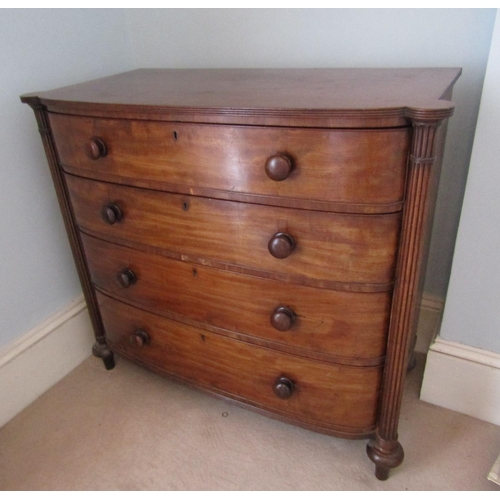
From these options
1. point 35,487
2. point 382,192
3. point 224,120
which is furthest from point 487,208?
point 35,487

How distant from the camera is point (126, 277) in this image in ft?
3.99

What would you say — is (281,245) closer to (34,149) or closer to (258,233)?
(258,233)

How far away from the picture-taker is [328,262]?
917 mm

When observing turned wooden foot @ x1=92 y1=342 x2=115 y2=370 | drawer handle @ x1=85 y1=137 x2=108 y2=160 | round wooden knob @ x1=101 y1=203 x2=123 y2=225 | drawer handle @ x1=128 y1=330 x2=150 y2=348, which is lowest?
turned wooden foot @ x1=92 y1=342 x2=115 y2=370

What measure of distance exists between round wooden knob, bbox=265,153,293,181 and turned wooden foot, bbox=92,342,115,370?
3.23ft

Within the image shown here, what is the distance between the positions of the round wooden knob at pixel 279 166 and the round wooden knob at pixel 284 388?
0.52 m

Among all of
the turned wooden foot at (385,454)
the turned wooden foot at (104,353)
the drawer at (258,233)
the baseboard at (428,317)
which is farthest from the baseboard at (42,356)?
the baseboard at (428,317)

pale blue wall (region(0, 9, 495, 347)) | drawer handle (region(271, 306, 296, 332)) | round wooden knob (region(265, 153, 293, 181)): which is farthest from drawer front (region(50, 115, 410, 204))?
pale blue wall (region(0, 9, 495, 347))

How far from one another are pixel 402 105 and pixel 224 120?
331 millimetres

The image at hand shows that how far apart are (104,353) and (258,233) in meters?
0.86

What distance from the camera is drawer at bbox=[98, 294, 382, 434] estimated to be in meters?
1.06

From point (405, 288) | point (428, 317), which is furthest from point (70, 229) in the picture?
point (428, 317)

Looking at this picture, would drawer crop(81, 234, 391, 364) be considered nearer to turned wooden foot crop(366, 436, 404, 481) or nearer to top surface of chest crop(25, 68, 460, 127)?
turned wooden foot crop(366, 436, 404, 481)
